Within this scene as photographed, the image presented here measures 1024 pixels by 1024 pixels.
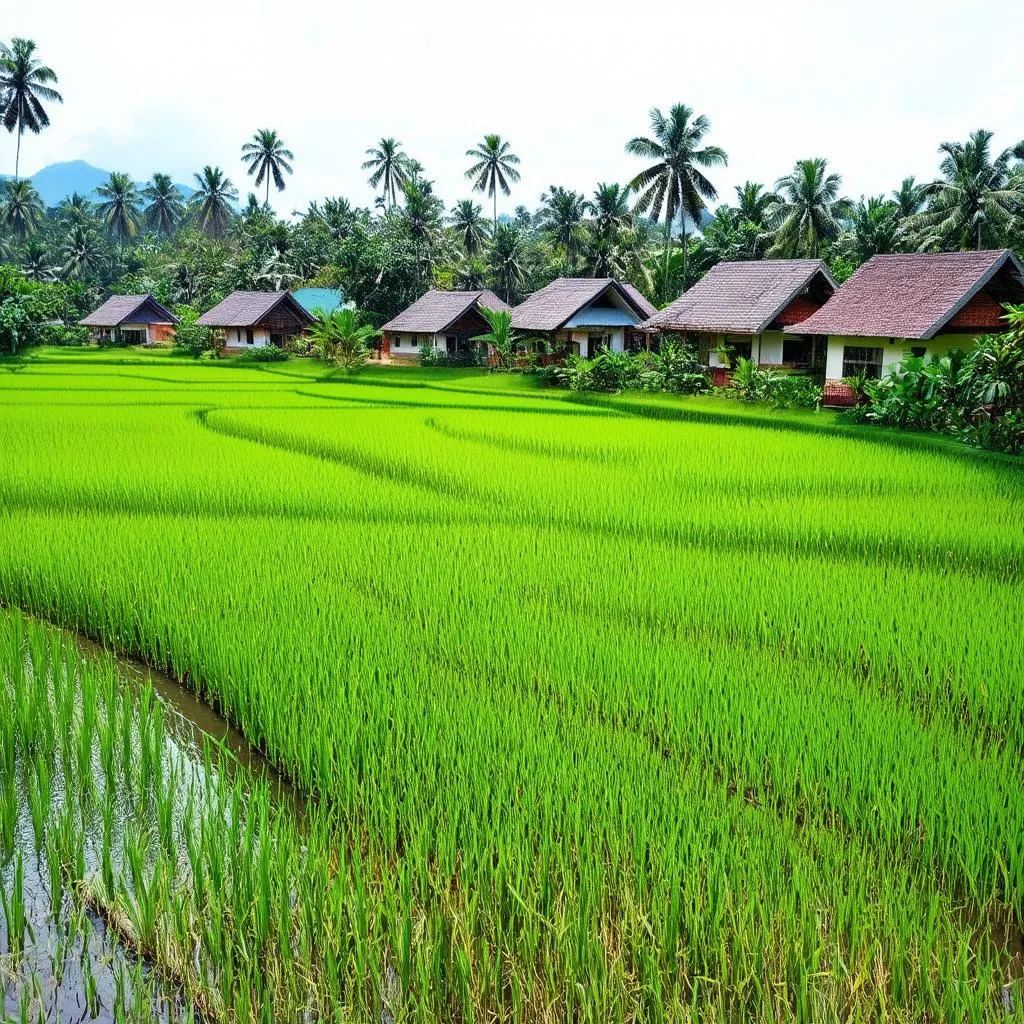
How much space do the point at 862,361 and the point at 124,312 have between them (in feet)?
107

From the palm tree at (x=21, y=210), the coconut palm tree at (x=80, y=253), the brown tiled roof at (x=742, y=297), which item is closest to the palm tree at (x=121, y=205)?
the coconut palm tree at (x=80, y=253)

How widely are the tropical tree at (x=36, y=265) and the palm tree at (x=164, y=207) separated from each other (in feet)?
46.2

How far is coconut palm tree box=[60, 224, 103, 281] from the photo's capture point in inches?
2038

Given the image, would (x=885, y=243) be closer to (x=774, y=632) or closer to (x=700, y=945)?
(x=774, y=632)

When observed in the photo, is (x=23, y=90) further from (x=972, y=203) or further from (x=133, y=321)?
(x=972, y=203)

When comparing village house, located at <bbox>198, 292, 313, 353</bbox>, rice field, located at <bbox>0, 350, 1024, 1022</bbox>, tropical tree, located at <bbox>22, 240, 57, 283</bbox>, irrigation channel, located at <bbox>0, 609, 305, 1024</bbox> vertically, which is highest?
tropical tree, located at <bbox>22, 240, 57, 283</bbox>

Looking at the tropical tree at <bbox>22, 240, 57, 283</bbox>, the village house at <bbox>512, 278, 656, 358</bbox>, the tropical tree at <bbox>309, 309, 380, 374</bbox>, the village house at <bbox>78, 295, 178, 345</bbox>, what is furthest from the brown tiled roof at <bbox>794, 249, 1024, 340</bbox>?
the tropical tree at <bbox>22, 240, 57, 283</bbox>

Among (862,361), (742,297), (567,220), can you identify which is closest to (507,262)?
(567,220)

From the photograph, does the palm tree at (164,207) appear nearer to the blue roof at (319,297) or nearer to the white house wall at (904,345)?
the blue roof at (319,297)

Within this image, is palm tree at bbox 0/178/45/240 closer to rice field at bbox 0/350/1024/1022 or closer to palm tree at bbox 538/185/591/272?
palm tree at bbox 538/185/591/272

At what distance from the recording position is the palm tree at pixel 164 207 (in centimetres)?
6353

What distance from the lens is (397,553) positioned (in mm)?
7223

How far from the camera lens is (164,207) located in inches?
2547

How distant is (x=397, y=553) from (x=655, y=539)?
79.2 inches
